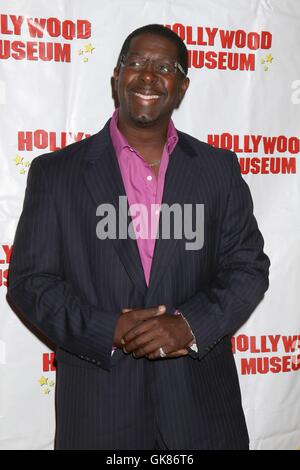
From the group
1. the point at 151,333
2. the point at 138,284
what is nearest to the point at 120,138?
the point at 138,284

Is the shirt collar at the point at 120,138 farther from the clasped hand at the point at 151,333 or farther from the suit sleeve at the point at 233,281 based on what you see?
the clasped hand at the point at 151,333

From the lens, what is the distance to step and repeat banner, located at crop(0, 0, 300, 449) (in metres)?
2.23

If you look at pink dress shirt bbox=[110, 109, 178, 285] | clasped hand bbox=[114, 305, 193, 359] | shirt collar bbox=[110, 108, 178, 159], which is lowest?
clasped hand bbox=[114, 305, 193, 359]

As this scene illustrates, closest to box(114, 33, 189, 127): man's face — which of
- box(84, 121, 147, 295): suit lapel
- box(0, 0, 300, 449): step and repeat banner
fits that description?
box(84, 121, 147, 295): suit lapel

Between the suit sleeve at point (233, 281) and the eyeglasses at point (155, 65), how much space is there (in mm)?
386

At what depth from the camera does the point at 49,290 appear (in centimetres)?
158

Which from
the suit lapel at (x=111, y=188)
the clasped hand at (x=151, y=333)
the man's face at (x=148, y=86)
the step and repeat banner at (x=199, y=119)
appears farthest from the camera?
the step and repeat banner at (x=199, y=119)

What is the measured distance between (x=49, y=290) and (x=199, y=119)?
1.20 m

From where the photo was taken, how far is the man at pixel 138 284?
5.15ft

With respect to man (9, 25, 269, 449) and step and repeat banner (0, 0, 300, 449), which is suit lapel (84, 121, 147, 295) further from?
step and repeat banner (0, 0, 300, 449)

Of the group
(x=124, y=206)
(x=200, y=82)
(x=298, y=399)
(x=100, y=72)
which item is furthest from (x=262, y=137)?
(x=298, y=399)

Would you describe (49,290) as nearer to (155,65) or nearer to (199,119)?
(155,65)

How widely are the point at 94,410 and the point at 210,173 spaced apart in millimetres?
838

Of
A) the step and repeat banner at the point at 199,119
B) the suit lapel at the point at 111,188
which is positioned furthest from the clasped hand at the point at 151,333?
the step and repeat banner at the point at 199,119
